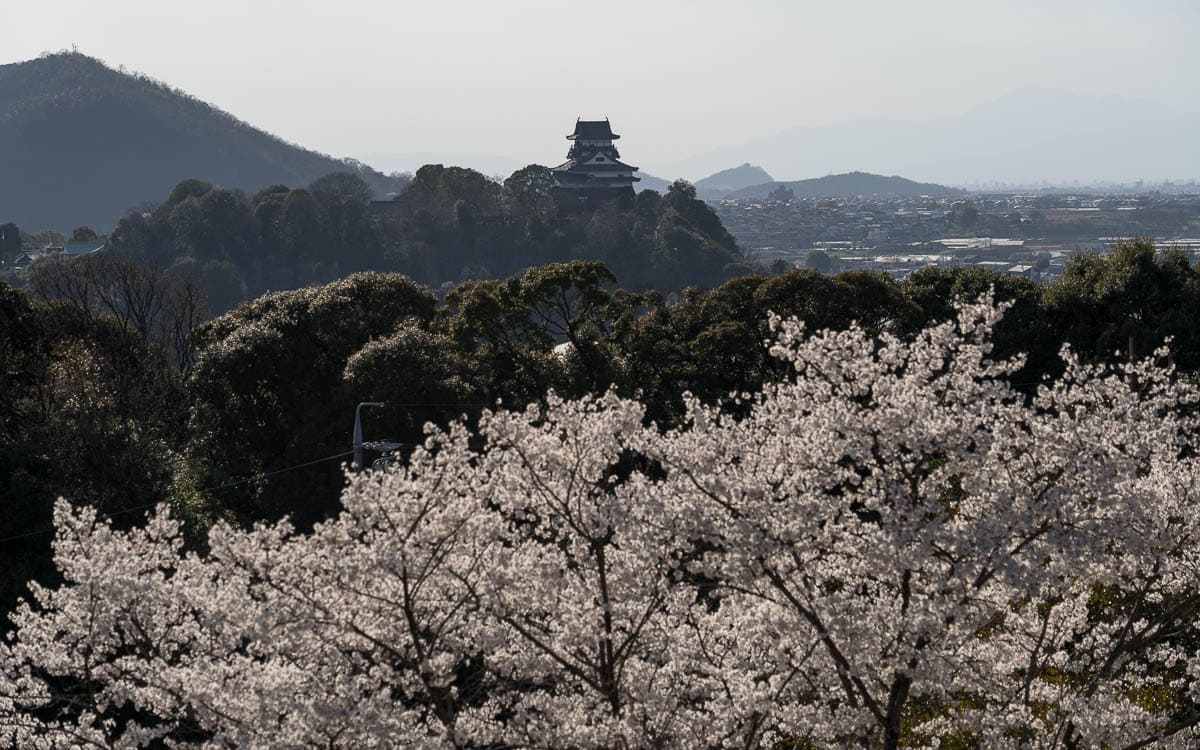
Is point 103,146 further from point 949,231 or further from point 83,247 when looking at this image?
point 949,231

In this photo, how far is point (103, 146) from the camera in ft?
445

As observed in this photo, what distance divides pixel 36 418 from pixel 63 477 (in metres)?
4.33

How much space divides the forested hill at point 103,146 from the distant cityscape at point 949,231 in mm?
54705

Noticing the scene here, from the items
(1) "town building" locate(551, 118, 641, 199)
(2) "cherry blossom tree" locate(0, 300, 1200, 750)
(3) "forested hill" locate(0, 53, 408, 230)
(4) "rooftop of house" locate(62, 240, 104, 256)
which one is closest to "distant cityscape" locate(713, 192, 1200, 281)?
(1) "town building" locate(551, 118, 641, 199)

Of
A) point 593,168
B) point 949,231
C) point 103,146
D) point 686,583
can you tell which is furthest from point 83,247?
point 949,231

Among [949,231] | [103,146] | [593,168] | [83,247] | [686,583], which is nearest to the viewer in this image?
[686,583]

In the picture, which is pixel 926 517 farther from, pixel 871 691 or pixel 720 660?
pixel 720 660

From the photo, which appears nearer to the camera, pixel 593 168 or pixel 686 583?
pixel 686 583

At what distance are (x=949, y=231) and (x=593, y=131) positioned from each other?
214ft

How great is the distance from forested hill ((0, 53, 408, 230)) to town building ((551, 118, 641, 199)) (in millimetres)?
60440

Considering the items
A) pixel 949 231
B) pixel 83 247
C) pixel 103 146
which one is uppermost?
pixel 103 146

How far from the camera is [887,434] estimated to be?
7062 millimetres

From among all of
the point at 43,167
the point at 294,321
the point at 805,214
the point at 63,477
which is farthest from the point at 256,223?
the point at 805,214

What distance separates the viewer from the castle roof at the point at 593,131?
9094 centimetres
